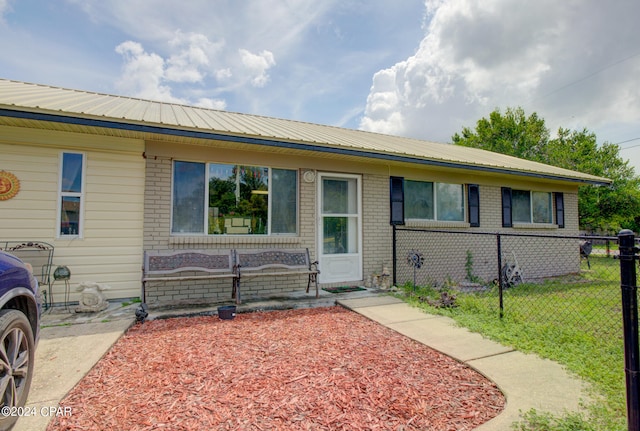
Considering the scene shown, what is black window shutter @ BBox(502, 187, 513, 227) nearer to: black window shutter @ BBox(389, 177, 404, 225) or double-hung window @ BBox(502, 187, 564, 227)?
double-hung window @ BBox(502, 187, 564, 227)

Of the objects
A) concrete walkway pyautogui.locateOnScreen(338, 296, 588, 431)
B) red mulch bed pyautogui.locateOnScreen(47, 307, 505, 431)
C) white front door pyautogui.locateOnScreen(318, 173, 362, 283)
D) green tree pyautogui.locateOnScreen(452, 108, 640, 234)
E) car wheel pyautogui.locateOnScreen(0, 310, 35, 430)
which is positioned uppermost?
green tree pyautogui.locateOnScreen(452, 108, 640, 234)

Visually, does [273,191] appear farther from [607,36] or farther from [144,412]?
[607,36]

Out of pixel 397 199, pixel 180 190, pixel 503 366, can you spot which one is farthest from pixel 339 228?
pixel 503 366

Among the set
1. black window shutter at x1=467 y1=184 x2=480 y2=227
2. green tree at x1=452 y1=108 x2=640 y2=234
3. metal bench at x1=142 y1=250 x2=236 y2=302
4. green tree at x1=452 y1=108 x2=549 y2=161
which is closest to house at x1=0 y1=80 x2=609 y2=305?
metal bench at x1=142 y1=250 x2=236 y2=302

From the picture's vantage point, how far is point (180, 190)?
5.89 metres

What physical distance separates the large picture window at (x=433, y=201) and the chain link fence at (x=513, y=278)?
52cm

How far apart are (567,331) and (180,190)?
6.36 metres

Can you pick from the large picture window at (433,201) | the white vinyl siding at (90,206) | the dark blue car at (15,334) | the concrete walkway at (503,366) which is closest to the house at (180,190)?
the white vinyl siding at (90,206)

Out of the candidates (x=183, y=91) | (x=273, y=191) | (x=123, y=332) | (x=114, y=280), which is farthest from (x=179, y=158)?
(x=183, y=91)

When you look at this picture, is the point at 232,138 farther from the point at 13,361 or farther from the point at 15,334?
the point at 13,361

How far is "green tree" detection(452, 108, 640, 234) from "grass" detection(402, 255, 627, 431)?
12.8 metres

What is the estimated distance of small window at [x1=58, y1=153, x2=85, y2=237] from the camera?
532 centimetres

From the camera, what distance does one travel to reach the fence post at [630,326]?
1892 millimetres

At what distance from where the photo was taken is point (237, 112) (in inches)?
360
